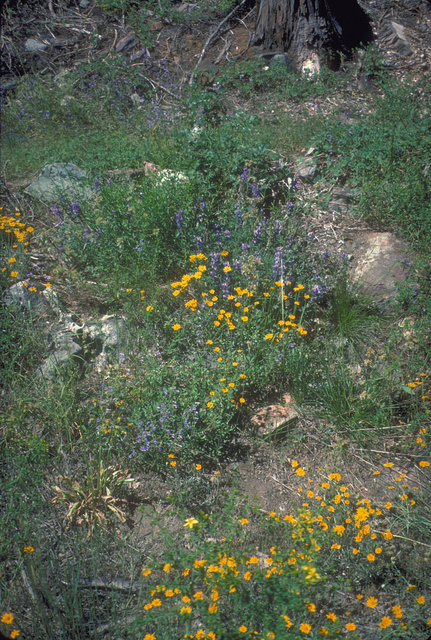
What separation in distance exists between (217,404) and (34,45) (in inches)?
329

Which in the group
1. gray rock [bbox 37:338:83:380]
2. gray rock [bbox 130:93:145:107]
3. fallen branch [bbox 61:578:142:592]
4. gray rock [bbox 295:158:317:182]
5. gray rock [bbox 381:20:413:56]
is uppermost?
gray rock [bbox 381:20:413:56]

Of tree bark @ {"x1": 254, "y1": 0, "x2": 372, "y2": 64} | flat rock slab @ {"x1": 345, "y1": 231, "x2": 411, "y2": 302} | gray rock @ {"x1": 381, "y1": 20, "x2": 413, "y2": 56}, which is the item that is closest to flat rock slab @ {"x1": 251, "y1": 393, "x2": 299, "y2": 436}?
flat rock slab @ {"x1": 345, "y1": 231, "x2": 411, "y2": 302}

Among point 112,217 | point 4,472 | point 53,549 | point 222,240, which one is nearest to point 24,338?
point 4,472

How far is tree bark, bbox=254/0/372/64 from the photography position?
278 inches

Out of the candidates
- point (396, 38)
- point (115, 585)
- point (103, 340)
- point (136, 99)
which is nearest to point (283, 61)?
point (396, 38)

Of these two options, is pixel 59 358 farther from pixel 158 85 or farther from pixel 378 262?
pixel 158 85

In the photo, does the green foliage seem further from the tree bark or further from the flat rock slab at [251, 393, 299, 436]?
the tree bark

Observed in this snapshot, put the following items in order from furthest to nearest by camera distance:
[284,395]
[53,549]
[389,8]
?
[389,8] < [284,395] < [53,549]

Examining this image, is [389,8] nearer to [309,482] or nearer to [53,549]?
[309,482]

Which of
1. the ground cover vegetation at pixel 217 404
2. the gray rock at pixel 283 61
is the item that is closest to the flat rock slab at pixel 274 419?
the ground cover vegetation at pixel 217 404

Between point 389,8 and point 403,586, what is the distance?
908 cm

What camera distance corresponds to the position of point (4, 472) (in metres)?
2.73

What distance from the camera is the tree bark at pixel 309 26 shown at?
705 centimetres

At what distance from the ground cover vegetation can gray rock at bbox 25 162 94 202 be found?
0.54 feet
